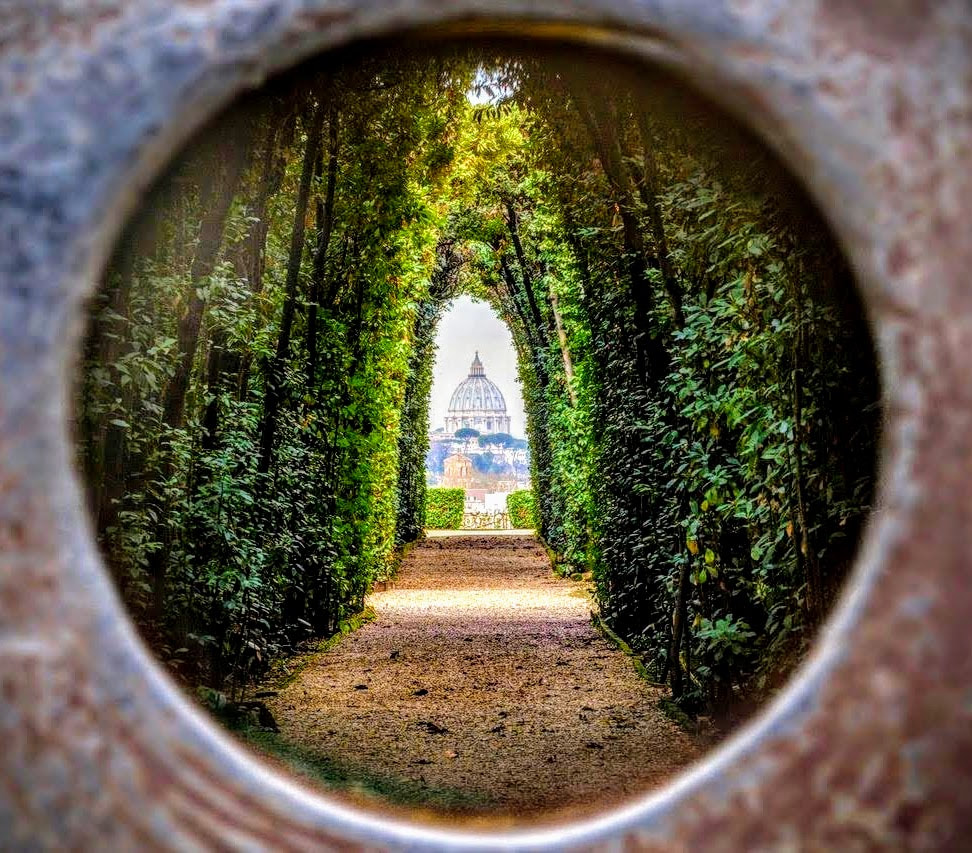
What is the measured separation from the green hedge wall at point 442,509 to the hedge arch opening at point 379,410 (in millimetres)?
27323

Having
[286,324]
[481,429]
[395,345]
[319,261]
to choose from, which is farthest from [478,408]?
[286,324]

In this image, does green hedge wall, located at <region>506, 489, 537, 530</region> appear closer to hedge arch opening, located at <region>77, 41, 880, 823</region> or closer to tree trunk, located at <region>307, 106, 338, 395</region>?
hedge arch opening, located at <region>77, 41, 880, 823</region>

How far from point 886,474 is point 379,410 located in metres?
11.9

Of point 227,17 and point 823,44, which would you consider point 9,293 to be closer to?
point 227,17

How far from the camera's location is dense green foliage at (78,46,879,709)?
13.6 feet

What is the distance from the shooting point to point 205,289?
5.49 m

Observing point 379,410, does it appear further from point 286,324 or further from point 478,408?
point 478,408

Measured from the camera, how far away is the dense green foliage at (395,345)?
4.14m

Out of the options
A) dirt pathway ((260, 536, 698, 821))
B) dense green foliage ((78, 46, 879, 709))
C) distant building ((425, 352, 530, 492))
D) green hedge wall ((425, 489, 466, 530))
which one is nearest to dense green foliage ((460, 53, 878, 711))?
dense green foliage ((78, 46, 879, 709))

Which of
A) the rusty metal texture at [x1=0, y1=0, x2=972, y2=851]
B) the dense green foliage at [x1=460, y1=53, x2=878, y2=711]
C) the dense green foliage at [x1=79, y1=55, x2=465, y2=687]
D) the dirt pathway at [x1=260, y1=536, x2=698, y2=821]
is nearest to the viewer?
the rusty metal texture at [x1=0, y1=0, x2=972, y2=851]

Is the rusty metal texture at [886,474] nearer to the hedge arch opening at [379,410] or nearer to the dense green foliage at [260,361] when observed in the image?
the hedge arch opening at [379,410]

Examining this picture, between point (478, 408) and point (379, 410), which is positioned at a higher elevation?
point (478, 408)

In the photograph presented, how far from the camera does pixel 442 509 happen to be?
40219mm

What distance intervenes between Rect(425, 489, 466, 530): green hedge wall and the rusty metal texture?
38.9m
